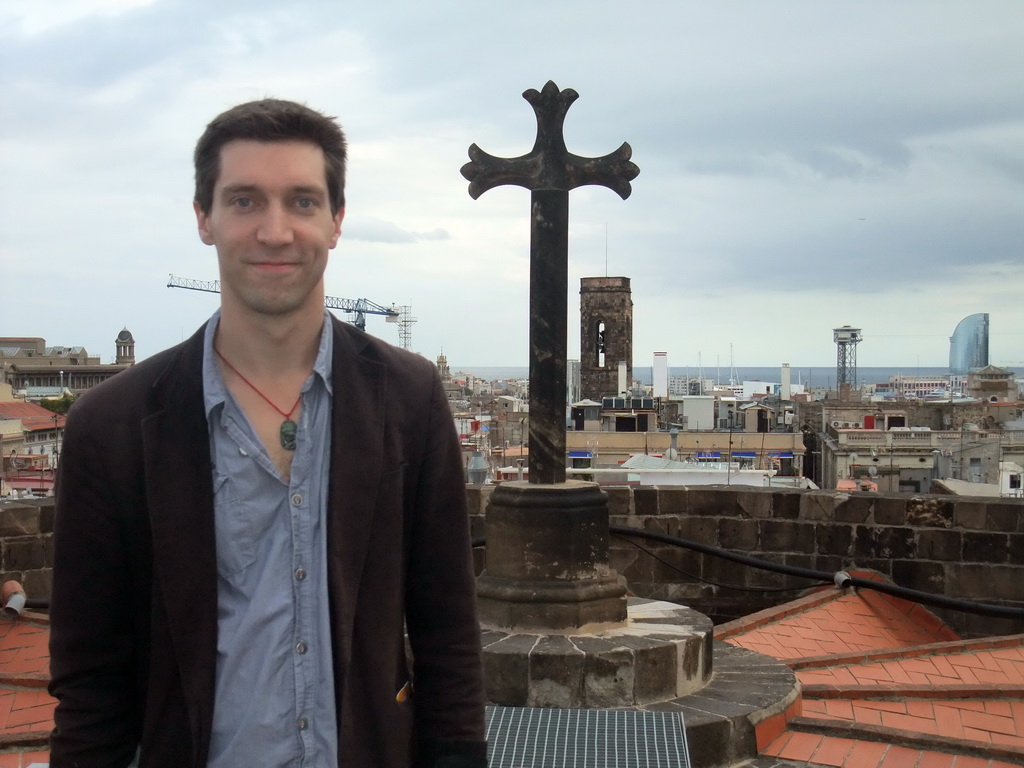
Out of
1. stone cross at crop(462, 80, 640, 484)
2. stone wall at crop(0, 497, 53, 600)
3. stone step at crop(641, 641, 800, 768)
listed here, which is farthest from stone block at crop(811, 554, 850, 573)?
stone wall at crop(0, 497, 53, 600)

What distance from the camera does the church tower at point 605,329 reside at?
6159cm

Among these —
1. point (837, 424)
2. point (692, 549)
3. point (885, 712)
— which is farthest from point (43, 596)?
point (837, 424)

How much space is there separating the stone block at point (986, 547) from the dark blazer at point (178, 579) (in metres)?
5.66

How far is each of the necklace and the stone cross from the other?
3.14 meters

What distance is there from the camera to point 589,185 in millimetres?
5156

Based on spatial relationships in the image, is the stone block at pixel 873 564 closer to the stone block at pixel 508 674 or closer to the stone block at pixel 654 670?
the stone block at pixel 654 670

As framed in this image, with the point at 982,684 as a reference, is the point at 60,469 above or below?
above

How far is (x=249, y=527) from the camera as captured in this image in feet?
5.89

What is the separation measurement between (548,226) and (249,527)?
3.47 meters

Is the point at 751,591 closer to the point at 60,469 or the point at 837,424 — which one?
the point at 60,469

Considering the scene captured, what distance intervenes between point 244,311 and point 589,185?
11.5 feet

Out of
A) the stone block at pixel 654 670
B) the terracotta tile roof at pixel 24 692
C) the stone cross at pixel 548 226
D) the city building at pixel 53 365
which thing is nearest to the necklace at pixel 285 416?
the terracotta tile roof at pixel 24 692

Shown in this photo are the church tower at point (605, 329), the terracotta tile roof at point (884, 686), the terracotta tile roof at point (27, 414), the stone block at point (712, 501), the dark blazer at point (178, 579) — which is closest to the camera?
the dark blazer at point (178, 579)

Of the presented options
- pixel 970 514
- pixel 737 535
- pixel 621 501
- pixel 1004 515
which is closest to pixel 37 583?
pixel 621 501
